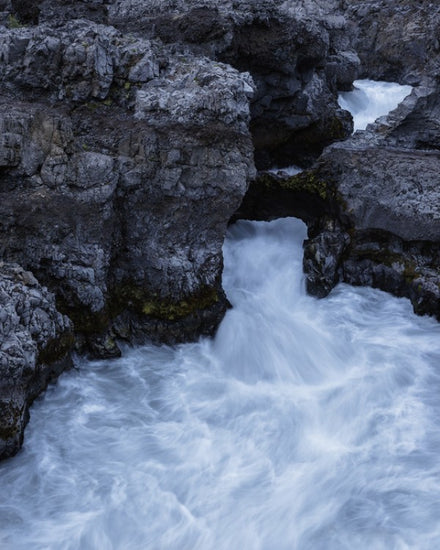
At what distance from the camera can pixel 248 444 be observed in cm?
750

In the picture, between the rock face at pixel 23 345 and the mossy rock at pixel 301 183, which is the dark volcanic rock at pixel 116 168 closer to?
the rock face at pixel 23 345

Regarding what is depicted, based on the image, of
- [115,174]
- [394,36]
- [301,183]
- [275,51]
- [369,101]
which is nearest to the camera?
[115,174]

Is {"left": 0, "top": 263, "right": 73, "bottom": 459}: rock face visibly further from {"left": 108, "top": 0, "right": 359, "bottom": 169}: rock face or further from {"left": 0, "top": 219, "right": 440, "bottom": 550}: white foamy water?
{"left": 108, "top": 0, "right": 359, "bottom": 169}: rock face

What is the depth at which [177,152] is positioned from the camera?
28.8 feet

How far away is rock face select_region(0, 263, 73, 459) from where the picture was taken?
6.80 m

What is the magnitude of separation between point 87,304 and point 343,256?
18.1ft

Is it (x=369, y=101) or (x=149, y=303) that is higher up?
(x=369, y=101)

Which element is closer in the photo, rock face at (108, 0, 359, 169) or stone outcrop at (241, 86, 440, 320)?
stone outcrop at (241, 86, 440, 320)

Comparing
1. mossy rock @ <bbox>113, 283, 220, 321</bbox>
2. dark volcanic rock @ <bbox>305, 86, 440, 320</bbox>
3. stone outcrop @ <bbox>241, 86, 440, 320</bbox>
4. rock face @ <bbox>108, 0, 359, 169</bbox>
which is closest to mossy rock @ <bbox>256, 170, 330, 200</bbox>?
stone outcrop @ <bbox>241, 86, 440, 320</bbox>

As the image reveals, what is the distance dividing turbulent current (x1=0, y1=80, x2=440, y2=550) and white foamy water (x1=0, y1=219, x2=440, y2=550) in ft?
0.06

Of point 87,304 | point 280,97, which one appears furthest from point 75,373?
point 280,97

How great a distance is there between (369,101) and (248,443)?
13.1 meters

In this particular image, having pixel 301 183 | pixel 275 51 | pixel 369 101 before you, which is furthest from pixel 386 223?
pixel 369 101

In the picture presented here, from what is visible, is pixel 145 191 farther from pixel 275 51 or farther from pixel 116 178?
pixel 275 51
